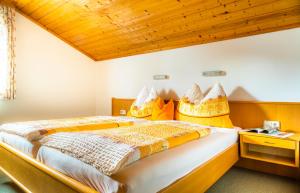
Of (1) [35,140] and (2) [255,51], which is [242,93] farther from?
(1) [35,140]

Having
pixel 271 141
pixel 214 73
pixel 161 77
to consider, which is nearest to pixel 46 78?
pixel 161 77

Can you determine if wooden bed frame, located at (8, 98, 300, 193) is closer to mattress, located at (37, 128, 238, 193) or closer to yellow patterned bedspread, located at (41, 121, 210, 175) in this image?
mattress, located at (37, 128, 238, 193)

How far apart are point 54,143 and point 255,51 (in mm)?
2586

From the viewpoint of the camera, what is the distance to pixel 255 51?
9.16ft

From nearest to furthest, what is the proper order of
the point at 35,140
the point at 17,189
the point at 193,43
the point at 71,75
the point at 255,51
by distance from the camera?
the point at 35,140 < the point at 17,189 < the point at 255,51 < the point at 193,43 < the point at 71,75

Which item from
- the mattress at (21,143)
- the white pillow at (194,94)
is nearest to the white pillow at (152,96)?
the white pillow at (194,94)

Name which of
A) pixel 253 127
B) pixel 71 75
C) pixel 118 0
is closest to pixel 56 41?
pixel 71 75

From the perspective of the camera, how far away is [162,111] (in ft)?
10.7

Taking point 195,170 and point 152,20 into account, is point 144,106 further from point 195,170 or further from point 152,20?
point 195,170

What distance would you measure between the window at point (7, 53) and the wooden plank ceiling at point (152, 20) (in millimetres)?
288

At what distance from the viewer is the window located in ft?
11.7

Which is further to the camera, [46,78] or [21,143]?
[46,78]

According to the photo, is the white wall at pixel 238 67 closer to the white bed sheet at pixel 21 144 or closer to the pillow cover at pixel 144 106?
the pillow cover at pixel 144 106

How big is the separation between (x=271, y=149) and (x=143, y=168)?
2085mm
